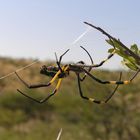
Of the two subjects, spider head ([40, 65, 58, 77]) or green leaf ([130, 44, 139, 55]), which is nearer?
spider head ([40, 65, 58, 77])

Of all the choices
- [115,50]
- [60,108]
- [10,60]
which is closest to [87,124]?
[60,108]

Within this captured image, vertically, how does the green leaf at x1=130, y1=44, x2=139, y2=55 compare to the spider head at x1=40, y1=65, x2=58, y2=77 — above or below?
below

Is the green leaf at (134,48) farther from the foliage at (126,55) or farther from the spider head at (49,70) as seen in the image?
the spider head at (49,70)

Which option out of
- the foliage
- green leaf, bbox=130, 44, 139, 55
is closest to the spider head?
the foliage

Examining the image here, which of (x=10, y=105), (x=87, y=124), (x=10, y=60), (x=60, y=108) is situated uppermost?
(x=10, y=60)

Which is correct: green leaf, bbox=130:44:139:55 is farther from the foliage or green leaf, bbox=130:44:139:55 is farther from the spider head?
the spider head

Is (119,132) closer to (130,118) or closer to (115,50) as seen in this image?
(130,118)

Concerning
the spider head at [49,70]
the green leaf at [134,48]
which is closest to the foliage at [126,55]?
the green leaf at [134,48]

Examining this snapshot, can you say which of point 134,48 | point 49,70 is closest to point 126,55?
point 134,48

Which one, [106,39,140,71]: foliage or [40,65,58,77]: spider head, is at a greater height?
[40,65,58,77]: spider head

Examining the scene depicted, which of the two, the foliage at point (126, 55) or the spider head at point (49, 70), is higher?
the spider head at point (49, 70)

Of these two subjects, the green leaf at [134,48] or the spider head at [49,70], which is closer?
the spider head at [49,70]
